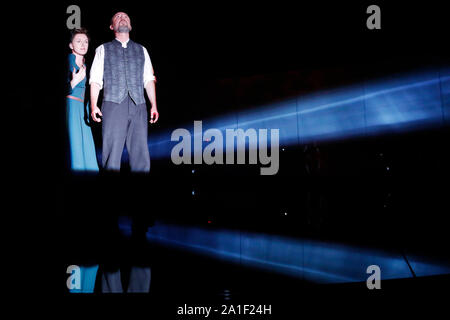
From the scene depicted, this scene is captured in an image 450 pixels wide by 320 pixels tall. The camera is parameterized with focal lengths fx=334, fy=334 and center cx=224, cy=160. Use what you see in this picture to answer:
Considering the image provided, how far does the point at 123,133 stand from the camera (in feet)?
6.53

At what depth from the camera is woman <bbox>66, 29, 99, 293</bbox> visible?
222 cm

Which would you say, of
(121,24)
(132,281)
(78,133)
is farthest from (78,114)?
(132,281)

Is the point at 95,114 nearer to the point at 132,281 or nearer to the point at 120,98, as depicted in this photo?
the point at 120,98

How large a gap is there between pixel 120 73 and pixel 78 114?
1.65ft

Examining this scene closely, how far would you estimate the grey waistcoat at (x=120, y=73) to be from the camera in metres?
1.98

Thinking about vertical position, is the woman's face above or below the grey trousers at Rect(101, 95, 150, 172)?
above

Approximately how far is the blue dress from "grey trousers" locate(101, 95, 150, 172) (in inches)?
13.8

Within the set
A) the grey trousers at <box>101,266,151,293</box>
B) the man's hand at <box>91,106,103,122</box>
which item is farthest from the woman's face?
the grey trousers at <box>101,266,151,293</box>

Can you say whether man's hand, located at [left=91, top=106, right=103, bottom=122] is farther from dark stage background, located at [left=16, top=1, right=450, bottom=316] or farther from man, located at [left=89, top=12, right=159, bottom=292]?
dark stage background, located at [left=16, top=1, right=450, bottom=316]

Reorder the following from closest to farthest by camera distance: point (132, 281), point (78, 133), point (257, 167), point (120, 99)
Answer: point (132, 281) < point (120, 99) < point (78, 133) < point (257, 167)

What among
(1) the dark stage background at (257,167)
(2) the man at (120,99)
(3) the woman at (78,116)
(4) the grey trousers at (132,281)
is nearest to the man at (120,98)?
(2) the man at (120,99)

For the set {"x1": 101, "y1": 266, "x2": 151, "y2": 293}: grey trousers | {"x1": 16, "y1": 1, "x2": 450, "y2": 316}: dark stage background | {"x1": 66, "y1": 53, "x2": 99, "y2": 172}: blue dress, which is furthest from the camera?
{"x1": 66, "y1": 53, "x2": 99, "y2": 172}: blue dress
